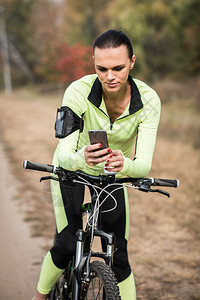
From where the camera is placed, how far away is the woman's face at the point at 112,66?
216 cm

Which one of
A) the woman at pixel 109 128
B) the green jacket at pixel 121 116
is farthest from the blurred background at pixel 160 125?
the green jacket at pixel 121 116

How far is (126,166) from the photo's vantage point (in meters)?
2.01

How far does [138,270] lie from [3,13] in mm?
43938

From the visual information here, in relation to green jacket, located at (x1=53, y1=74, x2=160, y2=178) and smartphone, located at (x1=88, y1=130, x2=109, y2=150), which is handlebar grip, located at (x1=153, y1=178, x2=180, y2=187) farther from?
smartphone, located at (x1=88, y1=130, x2=109, y2=150)

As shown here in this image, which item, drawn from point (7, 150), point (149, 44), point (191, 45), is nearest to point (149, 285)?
point (7, 150)

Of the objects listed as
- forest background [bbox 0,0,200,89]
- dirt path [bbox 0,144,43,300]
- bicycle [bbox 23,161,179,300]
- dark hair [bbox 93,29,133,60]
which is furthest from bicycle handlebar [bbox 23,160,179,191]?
forest background [bbox 0,0,200,89]

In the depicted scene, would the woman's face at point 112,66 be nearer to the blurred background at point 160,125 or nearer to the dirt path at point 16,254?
the blurred background at point 160,125

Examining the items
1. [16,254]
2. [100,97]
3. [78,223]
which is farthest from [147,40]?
[78,223]

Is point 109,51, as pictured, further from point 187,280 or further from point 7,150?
point 7,150

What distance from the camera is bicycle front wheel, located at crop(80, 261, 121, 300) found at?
6.56 feet

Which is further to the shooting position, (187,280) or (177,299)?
(187,280)

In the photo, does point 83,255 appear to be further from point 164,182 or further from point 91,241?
point 164,182

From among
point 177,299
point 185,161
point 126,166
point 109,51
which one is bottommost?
point 177,299

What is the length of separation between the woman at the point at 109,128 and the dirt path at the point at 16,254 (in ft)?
3.06
